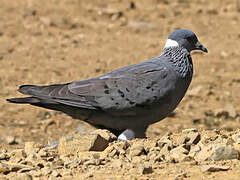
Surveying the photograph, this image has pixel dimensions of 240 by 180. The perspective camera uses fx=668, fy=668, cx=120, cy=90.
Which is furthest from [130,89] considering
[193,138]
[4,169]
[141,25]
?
[141,25]

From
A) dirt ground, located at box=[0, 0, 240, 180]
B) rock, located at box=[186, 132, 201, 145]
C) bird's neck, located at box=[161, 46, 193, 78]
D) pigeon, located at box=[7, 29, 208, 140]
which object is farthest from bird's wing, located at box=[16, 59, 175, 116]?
dirt ground, located at box=[0, 0, 240, 180]

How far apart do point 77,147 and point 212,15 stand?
1121 centimetres

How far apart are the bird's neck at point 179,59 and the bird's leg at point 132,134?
801 mm

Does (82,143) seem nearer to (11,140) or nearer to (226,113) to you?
(11,140)

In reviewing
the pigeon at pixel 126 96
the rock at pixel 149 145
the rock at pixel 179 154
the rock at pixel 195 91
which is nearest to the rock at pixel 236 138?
the rock at pixel 179 154

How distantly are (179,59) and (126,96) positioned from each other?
81 cm

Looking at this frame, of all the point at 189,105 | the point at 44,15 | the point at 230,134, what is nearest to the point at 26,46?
the point at 44,15

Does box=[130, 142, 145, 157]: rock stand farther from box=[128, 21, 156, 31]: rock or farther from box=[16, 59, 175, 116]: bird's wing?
box=[128, 21, 156, 31]: rock

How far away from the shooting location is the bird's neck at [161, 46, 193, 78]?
768 cm

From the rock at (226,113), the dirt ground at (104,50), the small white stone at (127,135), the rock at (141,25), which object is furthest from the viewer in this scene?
the rock at (141,25)

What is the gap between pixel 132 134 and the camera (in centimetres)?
769

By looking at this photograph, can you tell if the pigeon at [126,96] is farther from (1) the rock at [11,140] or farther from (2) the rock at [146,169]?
(2) the rock at [146,169]

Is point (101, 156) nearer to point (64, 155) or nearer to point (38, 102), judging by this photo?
point (64, 155)

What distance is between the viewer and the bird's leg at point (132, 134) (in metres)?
7.62
